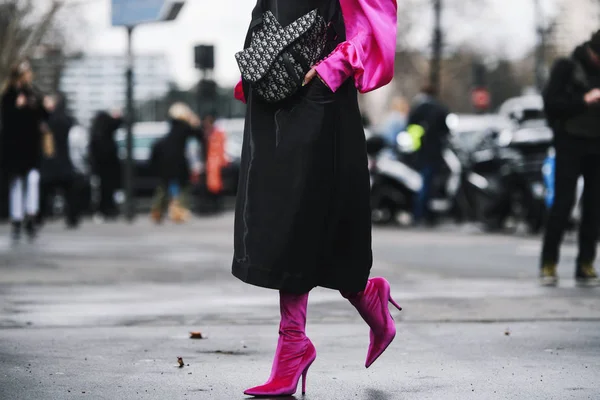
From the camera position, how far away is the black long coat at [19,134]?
15.6 meters

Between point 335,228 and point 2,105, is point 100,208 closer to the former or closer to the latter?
point 2,105

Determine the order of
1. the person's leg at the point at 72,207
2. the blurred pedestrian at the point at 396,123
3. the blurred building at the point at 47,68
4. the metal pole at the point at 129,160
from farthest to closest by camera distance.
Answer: the blurred building at the point at 47,68 → the blurred pedestrian at the point at 396,123 → the metal pole at the point at 129,160 → the person's leg at the point at 72,207

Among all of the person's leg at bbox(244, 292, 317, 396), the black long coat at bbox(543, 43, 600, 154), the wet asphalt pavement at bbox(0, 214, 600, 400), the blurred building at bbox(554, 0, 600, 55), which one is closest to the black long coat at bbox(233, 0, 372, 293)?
the person's leg at bbox(244, 292, 317, 396)

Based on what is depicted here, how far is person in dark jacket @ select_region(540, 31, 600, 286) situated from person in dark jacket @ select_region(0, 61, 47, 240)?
762cm

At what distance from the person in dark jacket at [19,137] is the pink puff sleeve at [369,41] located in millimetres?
10815

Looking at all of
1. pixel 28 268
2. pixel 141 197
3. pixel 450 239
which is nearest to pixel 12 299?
pixel 28 268

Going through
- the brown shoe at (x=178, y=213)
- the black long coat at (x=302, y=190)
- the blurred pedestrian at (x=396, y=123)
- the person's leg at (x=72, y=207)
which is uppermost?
the black long coat at (x=302, y=190)

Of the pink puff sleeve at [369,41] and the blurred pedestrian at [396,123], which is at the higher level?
the pink puff sleeve at [369,41]

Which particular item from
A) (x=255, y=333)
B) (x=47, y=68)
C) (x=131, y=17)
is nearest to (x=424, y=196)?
(x=131, y=17)

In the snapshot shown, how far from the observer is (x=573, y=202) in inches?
384

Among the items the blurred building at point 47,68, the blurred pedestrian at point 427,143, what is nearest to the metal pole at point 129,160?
the blurred pedestrian at point 427,143

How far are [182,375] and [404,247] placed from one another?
31.1 ft

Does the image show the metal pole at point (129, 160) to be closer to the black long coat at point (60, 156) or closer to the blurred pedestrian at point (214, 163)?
the black long coat at point (60, 156)

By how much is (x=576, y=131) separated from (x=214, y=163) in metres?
17.2
